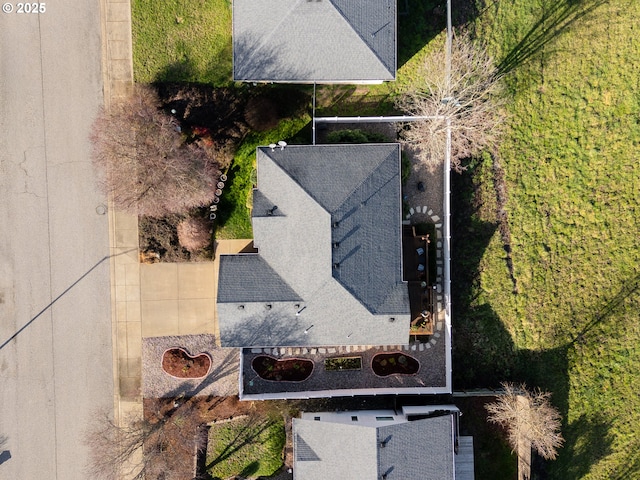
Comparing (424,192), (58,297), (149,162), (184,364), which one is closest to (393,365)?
(424,192)

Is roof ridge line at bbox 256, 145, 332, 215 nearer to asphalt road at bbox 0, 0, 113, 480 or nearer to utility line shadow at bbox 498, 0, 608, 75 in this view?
asphalt road at bbox 0, 0, 113, 480

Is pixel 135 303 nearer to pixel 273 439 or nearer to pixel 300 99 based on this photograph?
pixel 273 439

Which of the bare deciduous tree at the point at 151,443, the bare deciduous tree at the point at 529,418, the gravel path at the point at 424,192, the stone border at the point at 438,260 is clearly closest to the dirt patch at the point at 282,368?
the bare deciduous tree at the point at 151,443

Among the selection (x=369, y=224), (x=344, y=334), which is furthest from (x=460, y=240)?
(x=344, y=334)

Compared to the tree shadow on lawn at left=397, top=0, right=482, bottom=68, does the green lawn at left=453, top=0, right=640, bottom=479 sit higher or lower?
lower

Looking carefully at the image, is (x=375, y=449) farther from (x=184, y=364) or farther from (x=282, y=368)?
(x=184, y=364)

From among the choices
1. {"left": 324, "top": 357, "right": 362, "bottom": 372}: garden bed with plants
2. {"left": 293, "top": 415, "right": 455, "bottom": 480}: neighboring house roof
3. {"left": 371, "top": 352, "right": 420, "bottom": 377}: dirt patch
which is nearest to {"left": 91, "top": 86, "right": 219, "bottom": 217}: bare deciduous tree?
{"left": 324, "top": 357, "right": 362, "bottom": 372}: garden bed with plants
